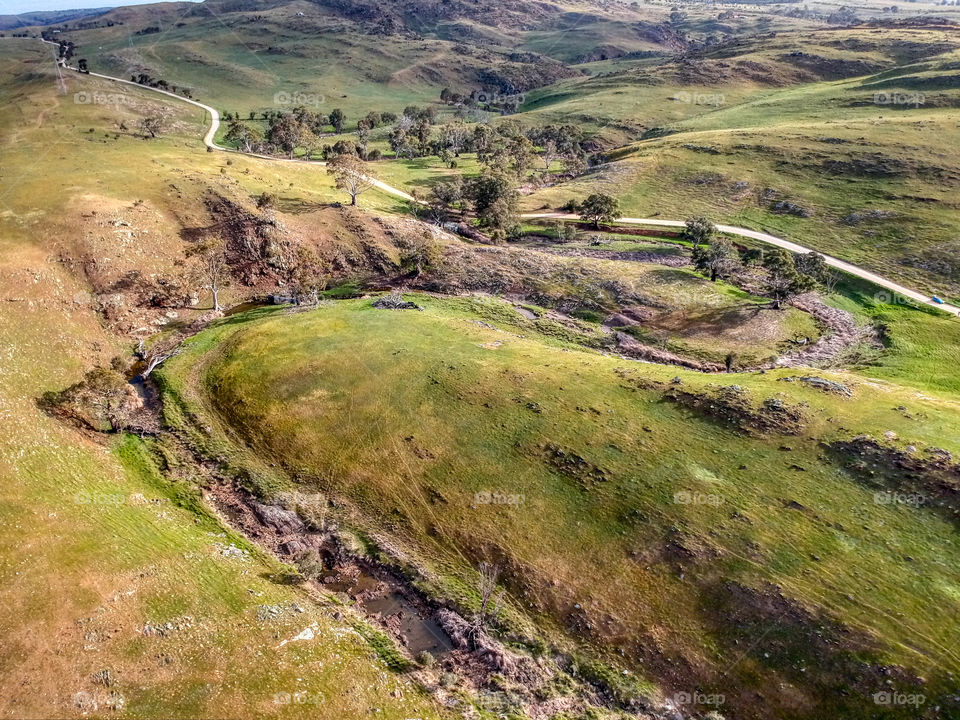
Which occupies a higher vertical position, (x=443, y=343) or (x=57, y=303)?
(x=57, y=303)

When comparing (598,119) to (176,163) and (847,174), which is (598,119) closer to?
(847,174)

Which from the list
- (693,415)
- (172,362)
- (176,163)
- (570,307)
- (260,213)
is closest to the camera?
(693,415)

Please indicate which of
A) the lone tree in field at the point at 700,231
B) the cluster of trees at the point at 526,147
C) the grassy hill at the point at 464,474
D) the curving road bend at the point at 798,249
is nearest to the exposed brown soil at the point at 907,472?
the grassy hill at the point at 464,474

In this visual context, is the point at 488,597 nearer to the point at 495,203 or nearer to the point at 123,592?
the point at 123,592

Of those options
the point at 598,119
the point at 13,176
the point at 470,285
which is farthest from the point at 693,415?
the point at 598,119

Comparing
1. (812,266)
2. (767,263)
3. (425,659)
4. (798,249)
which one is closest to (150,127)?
(767,263)

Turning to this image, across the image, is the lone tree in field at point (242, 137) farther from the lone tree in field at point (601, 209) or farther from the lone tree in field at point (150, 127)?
the lone tree in field at point (601, 209)

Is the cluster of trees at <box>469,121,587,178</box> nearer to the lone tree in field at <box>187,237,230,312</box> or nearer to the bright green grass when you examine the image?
the lone tree in field at <box>187,237,230,312</box>
